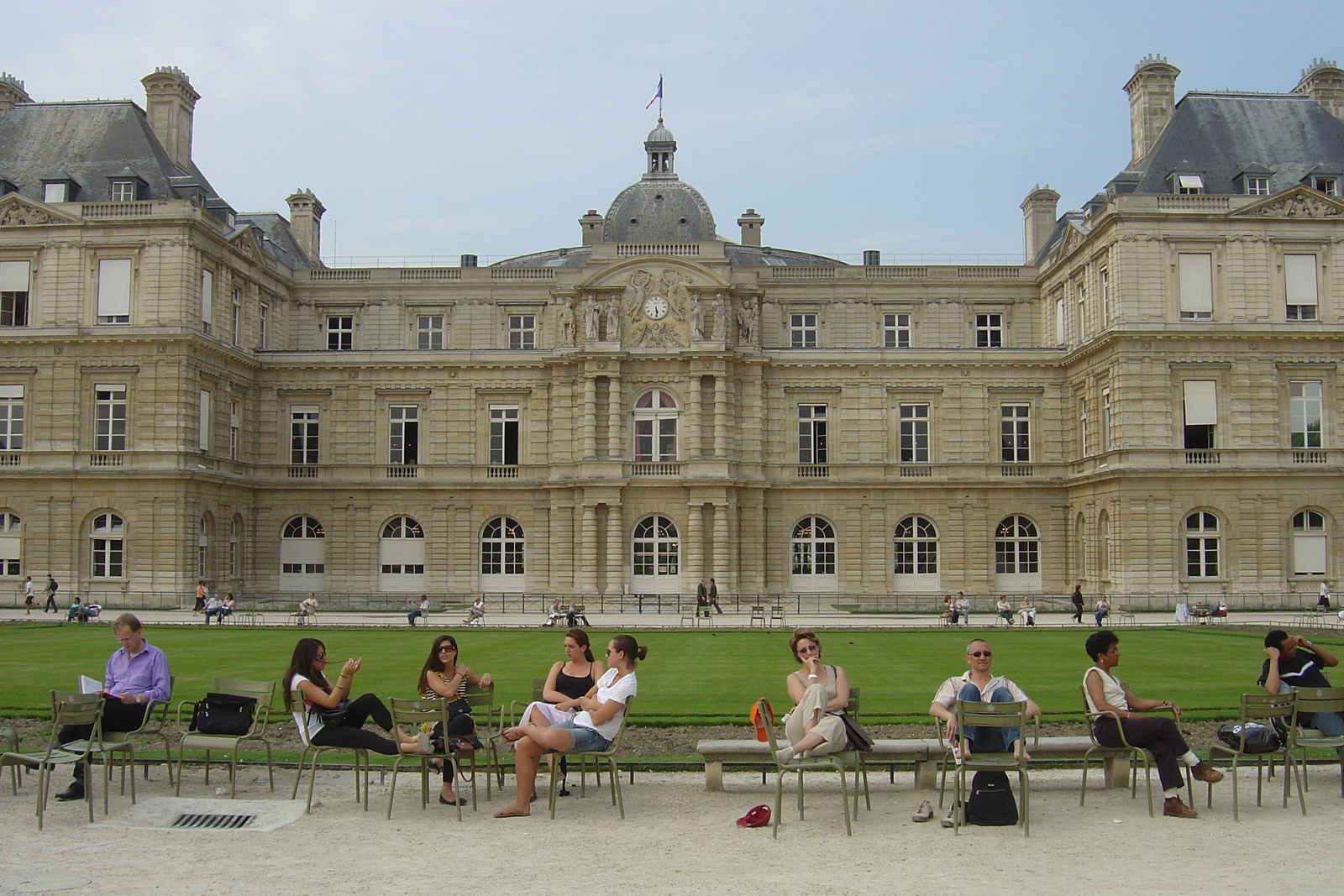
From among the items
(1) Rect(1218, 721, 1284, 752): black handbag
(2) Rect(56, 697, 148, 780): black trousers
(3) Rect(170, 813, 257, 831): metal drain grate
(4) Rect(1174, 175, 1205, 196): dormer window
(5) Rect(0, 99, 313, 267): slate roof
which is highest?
(5) Rect(0, 99, 313, 267): slate roof

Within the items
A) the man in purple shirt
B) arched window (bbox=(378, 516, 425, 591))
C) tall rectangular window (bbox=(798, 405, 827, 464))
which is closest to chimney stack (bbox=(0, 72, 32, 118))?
arched window (bbox=(378, 516, 425, 591))

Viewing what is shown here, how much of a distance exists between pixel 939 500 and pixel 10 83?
1590 inches

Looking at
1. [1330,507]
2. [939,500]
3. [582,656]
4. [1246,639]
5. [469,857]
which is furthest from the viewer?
[939,500]

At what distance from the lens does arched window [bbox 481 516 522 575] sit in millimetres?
48688

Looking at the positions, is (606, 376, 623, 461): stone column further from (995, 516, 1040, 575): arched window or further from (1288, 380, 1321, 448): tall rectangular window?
(1288, 380, 1321, 448): tall rectangular window

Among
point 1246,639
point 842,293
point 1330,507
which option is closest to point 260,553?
point 842,293

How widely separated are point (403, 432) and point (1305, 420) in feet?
110

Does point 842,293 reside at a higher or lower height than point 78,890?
higher

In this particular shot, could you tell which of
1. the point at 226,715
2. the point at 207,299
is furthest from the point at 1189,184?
the point at 226,715

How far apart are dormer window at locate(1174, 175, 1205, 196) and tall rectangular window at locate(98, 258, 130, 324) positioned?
123ft

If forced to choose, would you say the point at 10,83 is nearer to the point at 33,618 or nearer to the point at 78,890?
the point at 33,618

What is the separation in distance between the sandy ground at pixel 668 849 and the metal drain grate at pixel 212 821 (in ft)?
0.88

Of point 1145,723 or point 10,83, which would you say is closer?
point 1145,723

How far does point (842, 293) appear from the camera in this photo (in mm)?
52406
